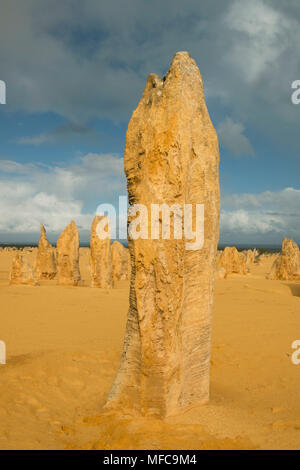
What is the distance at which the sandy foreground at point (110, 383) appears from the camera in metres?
2.82

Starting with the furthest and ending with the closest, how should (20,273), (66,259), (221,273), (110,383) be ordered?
1. (221,273)
2. (66,259)
3. (20,273)
4. (110,383)

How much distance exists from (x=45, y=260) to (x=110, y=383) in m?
13.8

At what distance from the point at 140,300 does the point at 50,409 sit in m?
1.60

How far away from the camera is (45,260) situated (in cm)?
1742

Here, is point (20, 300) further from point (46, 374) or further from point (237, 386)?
point (237, 386)

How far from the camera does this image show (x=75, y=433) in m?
3.03

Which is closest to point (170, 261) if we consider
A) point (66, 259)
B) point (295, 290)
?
point (295, 290)

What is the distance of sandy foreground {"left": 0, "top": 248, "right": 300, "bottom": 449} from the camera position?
2820mm

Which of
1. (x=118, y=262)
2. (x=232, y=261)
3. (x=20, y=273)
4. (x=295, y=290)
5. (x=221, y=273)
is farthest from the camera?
(x=118, y=262)

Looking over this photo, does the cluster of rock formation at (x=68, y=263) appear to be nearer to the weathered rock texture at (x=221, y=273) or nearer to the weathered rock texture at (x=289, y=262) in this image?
the weathered rock texture at (x=221, y=273)

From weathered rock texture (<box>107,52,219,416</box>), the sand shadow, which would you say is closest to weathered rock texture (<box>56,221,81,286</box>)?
the sand shadow

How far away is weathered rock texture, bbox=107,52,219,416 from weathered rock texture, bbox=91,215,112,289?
11291mm

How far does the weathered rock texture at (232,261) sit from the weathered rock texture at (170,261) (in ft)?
54.0

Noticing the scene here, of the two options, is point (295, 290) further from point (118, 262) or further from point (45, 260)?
point (45, 260)
